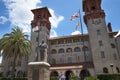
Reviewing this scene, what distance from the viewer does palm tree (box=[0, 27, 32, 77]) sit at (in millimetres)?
31375

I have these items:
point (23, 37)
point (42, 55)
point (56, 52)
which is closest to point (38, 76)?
point (42, 55)

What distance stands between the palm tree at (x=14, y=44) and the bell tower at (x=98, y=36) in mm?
21199

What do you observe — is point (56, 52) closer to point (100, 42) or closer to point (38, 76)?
point (100, 42)

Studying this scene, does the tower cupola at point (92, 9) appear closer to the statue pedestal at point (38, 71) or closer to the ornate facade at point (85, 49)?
the ornate facade at point (85, 49)

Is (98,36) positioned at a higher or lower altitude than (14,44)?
higher

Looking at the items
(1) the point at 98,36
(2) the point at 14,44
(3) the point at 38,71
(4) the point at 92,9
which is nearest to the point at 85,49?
(1) the point at 98,36

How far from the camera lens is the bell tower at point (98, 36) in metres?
39.5

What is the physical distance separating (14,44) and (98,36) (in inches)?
1045

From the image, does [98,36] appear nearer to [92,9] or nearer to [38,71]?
[92,9]

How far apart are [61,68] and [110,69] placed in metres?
14.5

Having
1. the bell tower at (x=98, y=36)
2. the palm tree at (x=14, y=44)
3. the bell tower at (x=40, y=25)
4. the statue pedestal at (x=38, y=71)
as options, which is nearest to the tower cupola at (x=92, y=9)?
the bell tower at (x=98, y=36)

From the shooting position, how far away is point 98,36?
43375 millimetres

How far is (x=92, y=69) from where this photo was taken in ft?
130

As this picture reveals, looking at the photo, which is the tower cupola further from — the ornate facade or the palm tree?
the palm tree
